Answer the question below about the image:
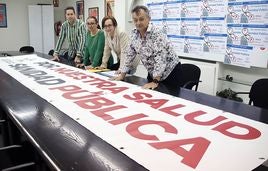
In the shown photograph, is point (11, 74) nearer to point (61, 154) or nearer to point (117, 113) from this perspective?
point (117, 113)

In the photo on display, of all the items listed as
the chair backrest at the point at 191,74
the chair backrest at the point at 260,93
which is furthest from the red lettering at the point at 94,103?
the chair backrest at the point at 191,74

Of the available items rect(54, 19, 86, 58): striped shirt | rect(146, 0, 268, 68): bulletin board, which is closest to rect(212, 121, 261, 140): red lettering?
rect(146, 0, 268, 68): bulletin board

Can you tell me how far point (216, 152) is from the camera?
1.03 m

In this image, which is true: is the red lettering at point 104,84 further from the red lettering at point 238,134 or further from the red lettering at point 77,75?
the red lettering at point 238,134

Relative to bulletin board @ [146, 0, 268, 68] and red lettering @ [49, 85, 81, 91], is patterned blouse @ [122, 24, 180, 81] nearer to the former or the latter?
red lettering @ [49, 85, 81, 91]

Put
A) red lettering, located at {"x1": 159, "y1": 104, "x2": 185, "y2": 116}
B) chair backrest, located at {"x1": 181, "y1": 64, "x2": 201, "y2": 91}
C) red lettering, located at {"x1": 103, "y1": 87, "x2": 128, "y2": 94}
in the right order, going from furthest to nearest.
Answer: chair backrest, located at {"x1": 181, "y1": 64, "x2": 201, "y2": 91}, red lettering, located at {"x1": 103, "y1": 87, "x2": 128, "y2": 94}, red lettering, located at {"x1": 159, "y1": 104, "x2": 185, "y2": 116}

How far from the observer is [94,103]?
1649mm

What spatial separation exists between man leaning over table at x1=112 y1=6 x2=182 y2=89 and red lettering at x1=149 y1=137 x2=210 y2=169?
3.10 ft

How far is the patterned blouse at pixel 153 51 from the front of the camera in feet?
7.18

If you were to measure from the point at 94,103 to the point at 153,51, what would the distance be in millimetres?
802

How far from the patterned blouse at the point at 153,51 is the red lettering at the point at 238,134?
36.7 inches

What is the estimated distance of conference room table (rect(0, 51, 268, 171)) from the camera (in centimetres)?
96

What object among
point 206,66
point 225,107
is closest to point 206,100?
point 225,107

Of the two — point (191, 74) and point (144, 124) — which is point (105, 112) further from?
point (191, 74)
